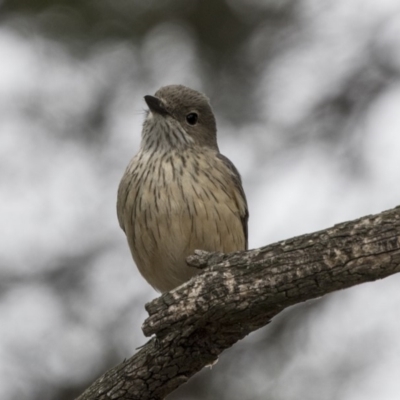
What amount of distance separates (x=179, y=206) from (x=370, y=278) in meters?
1.98

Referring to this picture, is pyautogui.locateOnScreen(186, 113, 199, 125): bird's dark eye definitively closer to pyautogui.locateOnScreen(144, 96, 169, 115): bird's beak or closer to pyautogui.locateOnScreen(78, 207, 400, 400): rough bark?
pyautogui.locateOnScreen(144, 96, 169, 115): bird's beak

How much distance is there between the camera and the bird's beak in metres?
7.20

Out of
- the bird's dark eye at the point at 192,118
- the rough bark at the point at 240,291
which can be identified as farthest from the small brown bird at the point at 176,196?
the rough bark at the point at 240,291

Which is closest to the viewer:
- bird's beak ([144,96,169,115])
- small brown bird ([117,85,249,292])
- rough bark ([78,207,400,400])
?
rough bark ([78,207,400,400])

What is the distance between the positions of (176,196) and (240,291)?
165 centimetres

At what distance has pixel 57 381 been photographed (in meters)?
8.88

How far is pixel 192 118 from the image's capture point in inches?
297

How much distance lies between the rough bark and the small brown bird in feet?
3.78

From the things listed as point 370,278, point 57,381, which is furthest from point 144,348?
point 57,381

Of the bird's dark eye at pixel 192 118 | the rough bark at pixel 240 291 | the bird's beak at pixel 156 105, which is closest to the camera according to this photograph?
the rough bark at pixel 240 291

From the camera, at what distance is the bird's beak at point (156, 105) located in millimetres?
7195

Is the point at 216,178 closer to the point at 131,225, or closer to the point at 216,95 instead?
the point at 131,225

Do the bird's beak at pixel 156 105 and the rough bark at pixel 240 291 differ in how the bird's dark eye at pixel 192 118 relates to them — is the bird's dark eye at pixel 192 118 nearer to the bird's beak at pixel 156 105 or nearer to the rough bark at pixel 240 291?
the bird's beak at pixel 156 105

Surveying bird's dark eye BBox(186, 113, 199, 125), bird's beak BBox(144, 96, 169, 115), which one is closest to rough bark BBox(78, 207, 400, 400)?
bird's beak BBox(144, 96, 169, 115)
